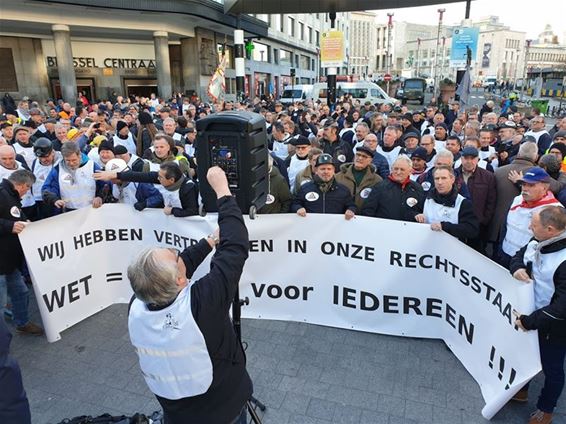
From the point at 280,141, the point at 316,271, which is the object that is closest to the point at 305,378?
the point at 316,271

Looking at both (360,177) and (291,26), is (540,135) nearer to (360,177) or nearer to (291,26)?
(360,177)

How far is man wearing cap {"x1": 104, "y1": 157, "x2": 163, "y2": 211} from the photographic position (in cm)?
480

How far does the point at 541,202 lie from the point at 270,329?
284cm

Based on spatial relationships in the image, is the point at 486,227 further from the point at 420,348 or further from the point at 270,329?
the point at 270,329

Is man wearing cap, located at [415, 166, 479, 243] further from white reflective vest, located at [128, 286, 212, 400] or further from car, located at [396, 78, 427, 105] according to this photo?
car, located at [396, 78, 427, 105]

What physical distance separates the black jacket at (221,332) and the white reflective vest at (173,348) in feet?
0.14

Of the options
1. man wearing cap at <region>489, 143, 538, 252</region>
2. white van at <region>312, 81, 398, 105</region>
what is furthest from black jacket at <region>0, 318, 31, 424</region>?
white van at <region>312, 81, 398, 105</region>

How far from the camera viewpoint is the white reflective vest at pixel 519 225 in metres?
3.90

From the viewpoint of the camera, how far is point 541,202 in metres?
3.88

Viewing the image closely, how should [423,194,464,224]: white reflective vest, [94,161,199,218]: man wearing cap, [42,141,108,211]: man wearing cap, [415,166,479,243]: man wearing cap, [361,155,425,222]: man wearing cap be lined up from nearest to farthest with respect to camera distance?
[415,166,479,243]: man wearing cap
[423,194,464,224]: white reflective vest
[94,161,199,218]: man wearing cap
[361,155,425,222]: man wearing cap
[42,141,108,211]: man wearing cap

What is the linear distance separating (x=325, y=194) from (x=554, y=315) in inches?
96.6

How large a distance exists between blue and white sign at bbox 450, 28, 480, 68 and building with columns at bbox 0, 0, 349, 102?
436 inches

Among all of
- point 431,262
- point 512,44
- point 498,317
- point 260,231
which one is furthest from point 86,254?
point 512,44

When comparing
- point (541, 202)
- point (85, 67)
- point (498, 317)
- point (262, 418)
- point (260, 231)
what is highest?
point (85, 67)
